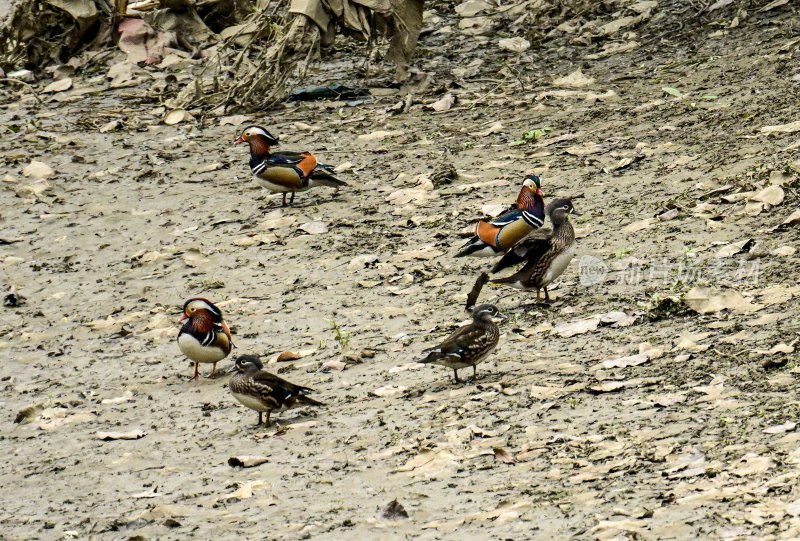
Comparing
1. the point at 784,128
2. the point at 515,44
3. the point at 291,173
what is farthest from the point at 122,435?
the point at 515,44

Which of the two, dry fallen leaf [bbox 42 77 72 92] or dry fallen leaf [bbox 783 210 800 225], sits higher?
dry fallen leaf [bbox 783 210 800 225]

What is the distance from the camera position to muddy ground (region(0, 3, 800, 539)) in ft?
19.2

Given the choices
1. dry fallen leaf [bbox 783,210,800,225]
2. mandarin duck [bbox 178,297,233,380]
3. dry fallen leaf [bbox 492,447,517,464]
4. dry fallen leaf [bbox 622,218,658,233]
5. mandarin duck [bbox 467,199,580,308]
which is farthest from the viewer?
dry fallen leaf [bbox 622,218,658,233]

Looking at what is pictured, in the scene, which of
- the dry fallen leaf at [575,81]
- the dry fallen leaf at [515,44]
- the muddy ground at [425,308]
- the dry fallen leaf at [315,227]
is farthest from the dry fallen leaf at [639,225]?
the dry fallen leaf at [515,44]

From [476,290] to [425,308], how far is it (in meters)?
0.52

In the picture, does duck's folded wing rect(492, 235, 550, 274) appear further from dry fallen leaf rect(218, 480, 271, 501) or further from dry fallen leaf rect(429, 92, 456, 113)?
dry fallen leaf rect(429, 92, 456, 113)

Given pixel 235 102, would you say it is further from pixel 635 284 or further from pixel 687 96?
pixel 635 284

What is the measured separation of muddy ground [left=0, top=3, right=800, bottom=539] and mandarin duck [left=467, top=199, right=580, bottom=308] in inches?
9.1

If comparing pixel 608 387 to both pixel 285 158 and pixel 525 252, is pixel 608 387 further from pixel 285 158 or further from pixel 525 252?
pixel 285 158

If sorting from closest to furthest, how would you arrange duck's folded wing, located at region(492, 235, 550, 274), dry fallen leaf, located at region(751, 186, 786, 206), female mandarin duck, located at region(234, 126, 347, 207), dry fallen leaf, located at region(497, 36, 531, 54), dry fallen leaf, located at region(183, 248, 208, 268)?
1. duck's folded wing, located at region(492, 235, 550, 274)
2. dry fallen leaf, located at region(751, 186, 786, 206)
3. dry fallen leaf, located at region(183, 248, 208, 268)
4. female mandarin duck, located at region(234, 126, 347, 207)
5. dry fallen leaf, located at region(497, 36, 531, 54)

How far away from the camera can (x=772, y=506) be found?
493cm

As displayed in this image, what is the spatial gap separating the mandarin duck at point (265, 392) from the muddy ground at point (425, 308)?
0.14 meters

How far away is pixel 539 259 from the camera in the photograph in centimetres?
847

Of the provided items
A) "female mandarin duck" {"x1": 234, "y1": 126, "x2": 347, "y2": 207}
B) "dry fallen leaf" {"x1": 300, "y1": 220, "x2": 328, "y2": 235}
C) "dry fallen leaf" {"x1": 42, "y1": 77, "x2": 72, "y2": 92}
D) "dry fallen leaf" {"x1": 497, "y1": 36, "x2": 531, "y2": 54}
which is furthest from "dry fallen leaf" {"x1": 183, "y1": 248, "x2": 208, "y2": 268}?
"dry fallen leaf" {"x1": 497, "y1": 36, "x2": 531, "y2": 54}
